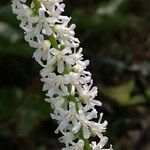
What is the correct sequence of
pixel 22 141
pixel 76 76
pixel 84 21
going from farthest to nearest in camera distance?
pixel 84 21 → pixel 22 141 → pixel 76 76

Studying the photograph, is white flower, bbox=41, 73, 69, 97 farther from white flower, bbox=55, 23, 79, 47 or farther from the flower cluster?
white flower, bbox=55, 23, 79, 47

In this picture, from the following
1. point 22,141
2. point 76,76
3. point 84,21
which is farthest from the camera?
point 84,21

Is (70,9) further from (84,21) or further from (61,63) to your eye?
(61,63)

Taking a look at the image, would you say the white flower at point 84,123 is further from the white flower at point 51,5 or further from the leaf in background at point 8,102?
the leaf in background at point 8,102

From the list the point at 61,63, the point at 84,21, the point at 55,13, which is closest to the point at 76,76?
the point at 61,63

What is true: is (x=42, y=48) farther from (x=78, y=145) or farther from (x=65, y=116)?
(x=78, y=145)
